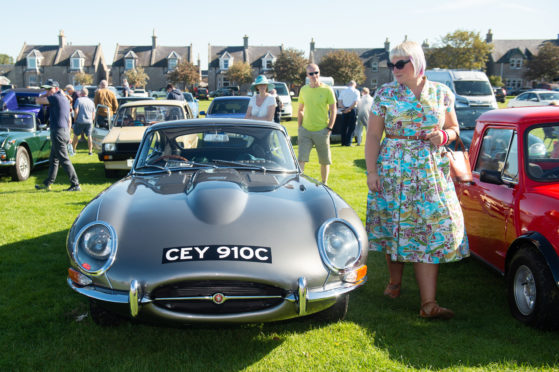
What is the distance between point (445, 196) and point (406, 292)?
113 centimetres

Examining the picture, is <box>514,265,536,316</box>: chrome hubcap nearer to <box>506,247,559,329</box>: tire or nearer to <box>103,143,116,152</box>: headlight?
<box>506,247,559,329</box>: tire

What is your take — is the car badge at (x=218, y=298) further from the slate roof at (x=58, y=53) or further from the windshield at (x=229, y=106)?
the slate roof at (x=58, y=53)

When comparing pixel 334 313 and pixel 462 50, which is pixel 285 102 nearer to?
pixel 334 313

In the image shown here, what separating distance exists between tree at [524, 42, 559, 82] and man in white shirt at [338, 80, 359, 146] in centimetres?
5299

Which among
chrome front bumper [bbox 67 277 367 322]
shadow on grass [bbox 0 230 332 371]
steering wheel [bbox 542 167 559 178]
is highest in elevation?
steering wheel [bbox 542 167 559 178]

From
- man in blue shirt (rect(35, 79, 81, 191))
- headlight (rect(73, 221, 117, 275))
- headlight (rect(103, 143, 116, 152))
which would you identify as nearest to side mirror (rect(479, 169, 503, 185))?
headlight (rect(73, 221, 117, 275))

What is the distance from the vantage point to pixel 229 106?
15055mm

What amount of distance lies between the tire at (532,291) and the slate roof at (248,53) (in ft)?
235

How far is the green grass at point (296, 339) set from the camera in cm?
301

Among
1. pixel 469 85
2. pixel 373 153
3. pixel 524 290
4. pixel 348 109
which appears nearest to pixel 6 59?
pixel 469 85

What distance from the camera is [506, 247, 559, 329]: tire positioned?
10.6ft

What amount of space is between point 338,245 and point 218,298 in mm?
818

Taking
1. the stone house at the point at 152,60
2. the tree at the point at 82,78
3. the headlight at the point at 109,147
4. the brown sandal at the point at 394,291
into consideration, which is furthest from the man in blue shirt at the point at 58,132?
the stone house at the point at 152,60

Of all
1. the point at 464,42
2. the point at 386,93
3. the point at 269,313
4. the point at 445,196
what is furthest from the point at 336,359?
the point at 464,42
